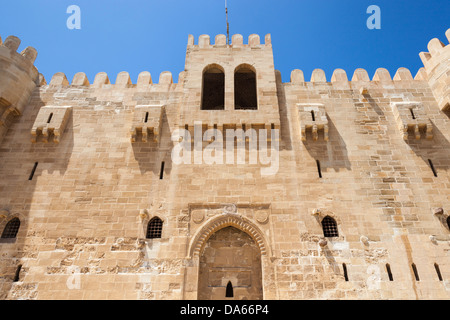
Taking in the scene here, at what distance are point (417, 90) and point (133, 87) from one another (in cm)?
1059

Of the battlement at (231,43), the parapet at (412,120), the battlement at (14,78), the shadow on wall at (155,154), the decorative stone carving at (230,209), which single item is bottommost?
the decorative stone carving at (230,209)

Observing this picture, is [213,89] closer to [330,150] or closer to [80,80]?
[80,80]

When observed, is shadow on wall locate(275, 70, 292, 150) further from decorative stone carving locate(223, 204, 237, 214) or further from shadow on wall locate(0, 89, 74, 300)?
shadow on wall locate(0, 89, 74, 300)

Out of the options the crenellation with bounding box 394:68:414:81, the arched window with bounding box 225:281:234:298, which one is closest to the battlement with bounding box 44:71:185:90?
the arched window with bounding box 225:281:234:298

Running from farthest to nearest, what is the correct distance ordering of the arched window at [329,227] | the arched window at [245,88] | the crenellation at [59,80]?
the arched window at [245,88]
the crenellation at [59,80]
the arched window at [329,227]

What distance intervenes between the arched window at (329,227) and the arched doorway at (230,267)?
2026 mm

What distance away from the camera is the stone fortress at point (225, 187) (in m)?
8.43

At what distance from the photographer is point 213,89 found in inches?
540

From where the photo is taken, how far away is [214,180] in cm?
979

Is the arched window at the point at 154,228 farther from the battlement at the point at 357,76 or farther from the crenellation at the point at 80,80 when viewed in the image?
the battlement at the point at 357,76

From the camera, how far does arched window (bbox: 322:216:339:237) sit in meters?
9.02

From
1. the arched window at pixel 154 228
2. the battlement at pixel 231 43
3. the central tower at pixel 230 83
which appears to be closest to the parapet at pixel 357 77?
the central tower at pixel 230 83

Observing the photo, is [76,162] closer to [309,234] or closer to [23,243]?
[23,243]

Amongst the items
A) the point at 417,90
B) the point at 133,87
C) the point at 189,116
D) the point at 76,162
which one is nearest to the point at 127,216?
the point at 76,162
